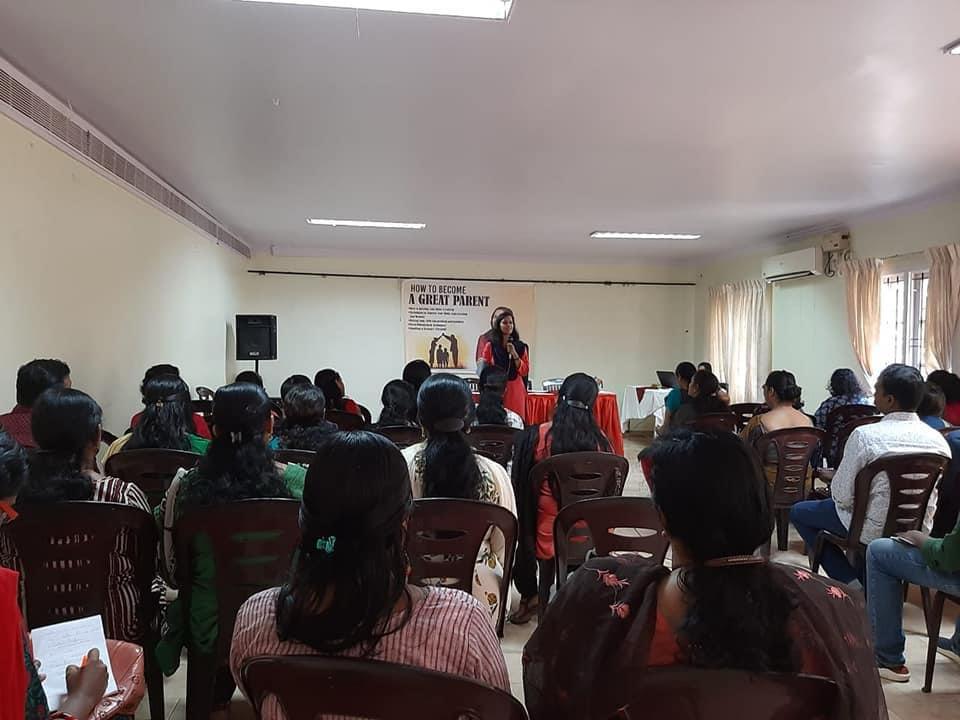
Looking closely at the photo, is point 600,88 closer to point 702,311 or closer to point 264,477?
point 264,477

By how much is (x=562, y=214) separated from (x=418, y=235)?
1985 mm

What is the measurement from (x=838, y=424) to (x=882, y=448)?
1759 millimetres

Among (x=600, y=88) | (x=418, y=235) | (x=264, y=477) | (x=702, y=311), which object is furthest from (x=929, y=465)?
(x=702, y=311)

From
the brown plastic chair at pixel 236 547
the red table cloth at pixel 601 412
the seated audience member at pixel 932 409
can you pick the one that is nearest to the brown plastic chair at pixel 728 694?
the brown plastic chair at pixel 236 547

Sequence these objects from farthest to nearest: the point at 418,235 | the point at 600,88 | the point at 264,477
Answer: the point at 418,235
the point at 600,88
the point at 264,477

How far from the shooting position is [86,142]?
3895 millimetres

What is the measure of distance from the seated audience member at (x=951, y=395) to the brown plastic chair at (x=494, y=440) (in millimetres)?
2614

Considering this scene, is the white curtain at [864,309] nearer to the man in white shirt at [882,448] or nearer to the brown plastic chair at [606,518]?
the man in white shirt at [882,448]

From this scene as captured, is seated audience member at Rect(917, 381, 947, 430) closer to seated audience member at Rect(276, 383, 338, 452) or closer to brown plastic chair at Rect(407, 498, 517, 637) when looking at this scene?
brown plastic chair at Rect(407, 498, 517, 637)

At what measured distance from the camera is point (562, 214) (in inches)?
255

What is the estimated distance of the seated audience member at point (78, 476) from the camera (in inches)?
71.1

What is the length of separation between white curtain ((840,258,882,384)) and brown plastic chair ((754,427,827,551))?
3011 millimetres

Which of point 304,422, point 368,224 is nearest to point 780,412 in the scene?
point 304,422

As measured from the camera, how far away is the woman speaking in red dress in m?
5.70
